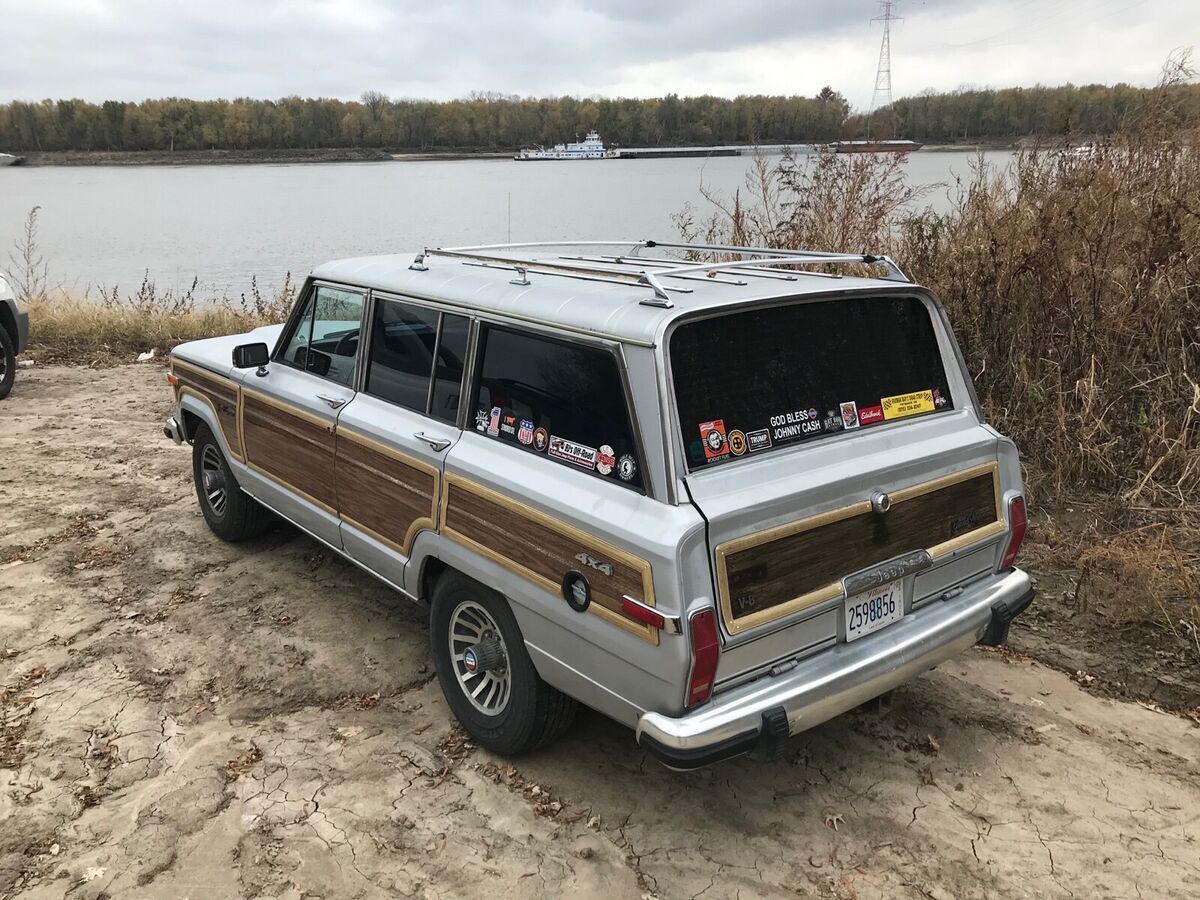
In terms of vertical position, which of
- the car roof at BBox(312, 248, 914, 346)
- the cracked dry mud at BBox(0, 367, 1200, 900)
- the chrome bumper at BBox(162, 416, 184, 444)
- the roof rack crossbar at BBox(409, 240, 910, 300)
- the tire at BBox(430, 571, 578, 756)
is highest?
the roof rack crossbar at BBox(409, 240, 910, 300)

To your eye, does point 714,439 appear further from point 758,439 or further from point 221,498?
point 221,498

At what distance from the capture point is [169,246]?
2338cm

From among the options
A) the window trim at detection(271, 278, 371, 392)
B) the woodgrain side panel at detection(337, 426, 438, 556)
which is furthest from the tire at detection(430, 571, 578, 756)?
the window trim at detection(271, 278, 371, 392)

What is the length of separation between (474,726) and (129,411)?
6750 millimetres

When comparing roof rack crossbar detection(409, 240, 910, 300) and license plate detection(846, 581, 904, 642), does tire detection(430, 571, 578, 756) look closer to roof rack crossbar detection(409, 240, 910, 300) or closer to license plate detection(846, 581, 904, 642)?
license plate detection(846, 581, 904, 642)

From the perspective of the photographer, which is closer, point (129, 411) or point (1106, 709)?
point (1106, 709)

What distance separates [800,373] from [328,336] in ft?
8.22

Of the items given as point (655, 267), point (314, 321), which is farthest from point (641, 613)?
point (314, 321)

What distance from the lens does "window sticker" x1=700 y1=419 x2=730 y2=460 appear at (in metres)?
2.68

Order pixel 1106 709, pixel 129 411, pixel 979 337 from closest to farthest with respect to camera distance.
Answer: pixel 1106 709
pixel 979 337
pixel 129 411

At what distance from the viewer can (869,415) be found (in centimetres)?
310

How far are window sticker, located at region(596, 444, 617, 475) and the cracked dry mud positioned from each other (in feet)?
4.10

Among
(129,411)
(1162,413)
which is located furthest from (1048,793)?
(129,411)

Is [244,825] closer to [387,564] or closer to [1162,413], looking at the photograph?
[387,564]
